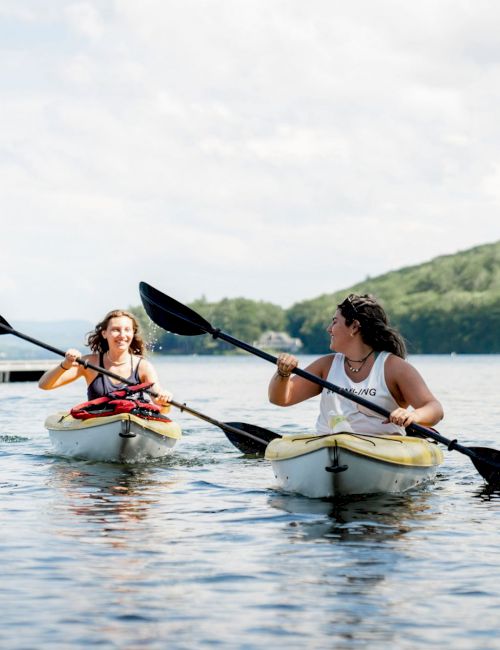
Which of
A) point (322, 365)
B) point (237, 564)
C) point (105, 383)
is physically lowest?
point (237, 564)

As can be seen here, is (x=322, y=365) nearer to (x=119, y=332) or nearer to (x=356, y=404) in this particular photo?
(x=356, y=404)

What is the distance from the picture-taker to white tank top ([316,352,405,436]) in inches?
361

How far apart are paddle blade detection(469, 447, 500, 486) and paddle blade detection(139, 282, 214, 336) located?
2.83 m

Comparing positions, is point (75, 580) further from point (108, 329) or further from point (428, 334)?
point (428, 334)

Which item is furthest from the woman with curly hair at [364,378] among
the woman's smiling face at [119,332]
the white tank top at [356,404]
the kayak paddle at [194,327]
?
the woman's smiling face at [119,332]

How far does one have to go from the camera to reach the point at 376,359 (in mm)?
9234

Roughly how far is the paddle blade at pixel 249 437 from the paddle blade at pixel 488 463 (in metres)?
3.30

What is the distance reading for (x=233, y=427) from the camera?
532 inches

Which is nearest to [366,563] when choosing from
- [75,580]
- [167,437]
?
[75,580]

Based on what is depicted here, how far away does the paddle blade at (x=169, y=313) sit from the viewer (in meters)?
10.9

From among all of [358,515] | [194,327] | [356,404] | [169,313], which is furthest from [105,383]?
[358,515]

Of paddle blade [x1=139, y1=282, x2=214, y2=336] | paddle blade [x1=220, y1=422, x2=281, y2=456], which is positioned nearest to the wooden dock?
paddle blade [x1=220, y1=422, x2=281, y2=456]

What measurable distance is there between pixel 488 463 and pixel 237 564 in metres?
4.22

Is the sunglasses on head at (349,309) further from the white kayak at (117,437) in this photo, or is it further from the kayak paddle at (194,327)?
the white kayak at (117,437)
